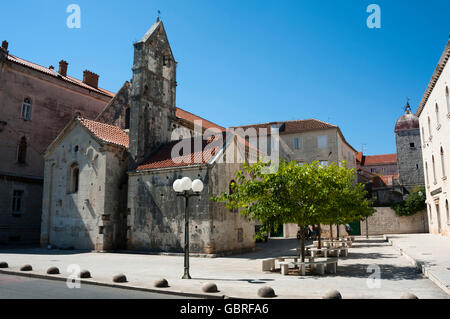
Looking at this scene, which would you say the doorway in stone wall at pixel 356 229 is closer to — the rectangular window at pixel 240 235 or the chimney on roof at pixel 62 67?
the rectangular window at pixel 240 235

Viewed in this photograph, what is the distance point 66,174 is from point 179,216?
9046 millimetres

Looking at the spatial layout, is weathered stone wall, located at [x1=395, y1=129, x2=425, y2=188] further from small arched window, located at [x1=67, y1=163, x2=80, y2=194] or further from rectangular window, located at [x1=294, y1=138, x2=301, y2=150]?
small arched window, located at [x1=67, y1=163, x2=80, y2=194]

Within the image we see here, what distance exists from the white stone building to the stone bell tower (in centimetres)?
1847

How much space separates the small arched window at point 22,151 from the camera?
27.0 m

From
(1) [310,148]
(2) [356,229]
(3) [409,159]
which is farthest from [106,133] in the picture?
(3) [409,159]

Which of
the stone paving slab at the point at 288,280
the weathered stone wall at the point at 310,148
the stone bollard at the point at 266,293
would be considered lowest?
the stone paving slab at the point at 288,280

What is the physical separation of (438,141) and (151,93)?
2206 centimetres

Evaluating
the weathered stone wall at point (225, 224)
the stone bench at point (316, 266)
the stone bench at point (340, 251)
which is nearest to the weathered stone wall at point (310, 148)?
the weathered stone wall at point (225, 224)

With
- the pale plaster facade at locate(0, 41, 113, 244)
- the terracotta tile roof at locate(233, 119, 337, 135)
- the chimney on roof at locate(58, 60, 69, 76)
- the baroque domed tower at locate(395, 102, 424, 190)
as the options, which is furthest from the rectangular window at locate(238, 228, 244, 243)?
the baroque domed tower at locate(395, 102, 424, 190)

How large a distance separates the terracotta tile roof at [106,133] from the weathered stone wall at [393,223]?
1181 inches

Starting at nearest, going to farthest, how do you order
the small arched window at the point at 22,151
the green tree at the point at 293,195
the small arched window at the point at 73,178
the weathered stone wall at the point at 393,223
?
the green tree at the point at 293,195
the small arched window at the point at 73,178
the small arched window at the point at 22,151
the weathered stone wall at the point at 393,223

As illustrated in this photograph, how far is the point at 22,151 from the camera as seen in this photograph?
27.2m

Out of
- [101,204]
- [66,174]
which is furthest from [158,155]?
[66,174]
